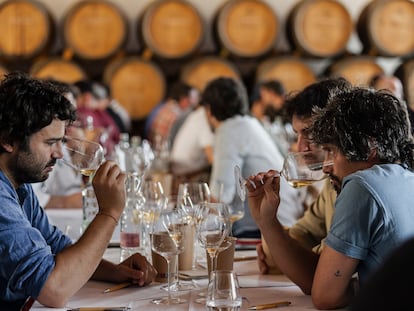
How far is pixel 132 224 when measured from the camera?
260 cm

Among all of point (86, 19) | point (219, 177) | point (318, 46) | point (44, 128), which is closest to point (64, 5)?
point (86, 19)

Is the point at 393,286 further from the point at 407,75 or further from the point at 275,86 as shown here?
the point at 407,75

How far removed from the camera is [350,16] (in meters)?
7.64

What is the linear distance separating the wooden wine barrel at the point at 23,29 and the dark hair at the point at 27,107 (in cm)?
556

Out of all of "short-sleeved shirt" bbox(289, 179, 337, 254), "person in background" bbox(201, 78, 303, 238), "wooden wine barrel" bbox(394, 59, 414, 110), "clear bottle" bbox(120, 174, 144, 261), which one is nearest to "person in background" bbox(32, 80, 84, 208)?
"person in background" bbox(201, 78, 303, 238)

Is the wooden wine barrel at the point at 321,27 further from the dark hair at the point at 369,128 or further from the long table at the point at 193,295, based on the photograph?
the dark hair at the point at 369,128

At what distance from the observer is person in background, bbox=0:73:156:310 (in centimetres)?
182

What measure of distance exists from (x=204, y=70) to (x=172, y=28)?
50 cm

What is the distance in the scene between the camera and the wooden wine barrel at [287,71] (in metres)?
7.63

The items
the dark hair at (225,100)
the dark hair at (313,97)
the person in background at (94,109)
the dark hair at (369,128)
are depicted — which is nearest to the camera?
the dark hair at (369,128)

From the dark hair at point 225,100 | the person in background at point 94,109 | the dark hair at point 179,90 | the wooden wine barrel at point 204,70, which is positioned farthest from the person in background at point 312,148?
the wooden wine barrel at point 204,70

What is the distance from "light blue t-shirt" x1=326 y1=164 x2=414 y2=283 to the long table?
0.20m

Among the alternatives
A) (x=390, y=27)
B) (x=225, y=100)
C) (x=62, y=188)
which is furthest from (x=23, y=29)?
(x=62, y=188)

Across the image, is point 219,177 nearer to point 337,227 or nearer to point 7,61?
point 337,227
